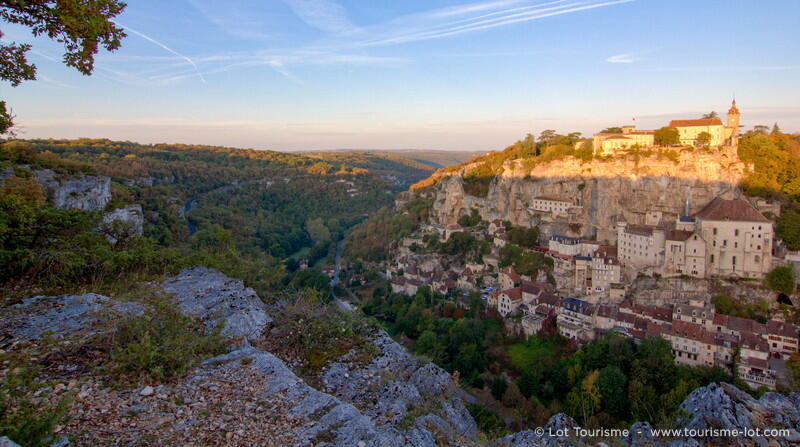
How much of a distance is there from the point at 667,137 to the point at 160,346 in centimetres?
4123

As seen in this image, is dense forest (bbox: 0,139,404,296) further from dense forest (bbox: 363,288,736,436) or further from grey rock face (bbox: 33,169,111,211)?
dense forest (bbox: 363,288,736,436)

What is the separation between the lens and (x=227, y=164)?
74.9m

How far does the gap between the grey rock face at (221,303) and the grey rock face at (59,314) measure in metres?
0.77

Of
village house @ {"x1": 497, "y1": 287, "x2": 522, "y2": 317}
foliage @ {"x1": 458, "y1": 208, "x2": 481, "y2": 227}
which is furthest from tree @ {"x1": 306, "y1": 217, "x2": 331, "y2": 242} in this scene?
village house @ {"x1": 497, "y1": 287, "x2": 522, "y2": 317}

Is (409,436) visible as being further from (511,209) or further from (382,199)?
(382,199)

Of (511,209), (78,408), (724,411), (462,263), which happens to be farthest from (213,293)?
(511,209)

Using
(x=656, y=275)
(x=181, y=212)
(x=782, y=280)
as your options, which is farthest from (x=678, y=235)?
(x=181, y=212)

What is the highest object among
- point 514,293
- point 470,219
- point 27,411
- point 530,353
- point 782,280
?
point 27,411

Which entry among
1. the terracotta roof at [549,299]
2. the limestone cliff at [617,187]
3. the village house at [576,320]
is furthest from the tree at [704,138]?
the terracotta roof at [549,299]

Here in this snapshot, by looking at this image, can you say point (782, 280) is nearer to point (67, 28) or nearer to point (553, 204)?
point (553, 204)

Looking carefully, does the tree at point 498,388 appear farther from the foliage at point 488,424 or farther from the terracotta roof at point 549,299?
the foliage at point 488,424

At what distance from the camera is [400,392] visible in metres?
4.58

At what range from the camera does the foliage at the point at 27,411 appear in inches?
108

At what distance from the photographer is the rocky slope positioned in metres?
3.44
